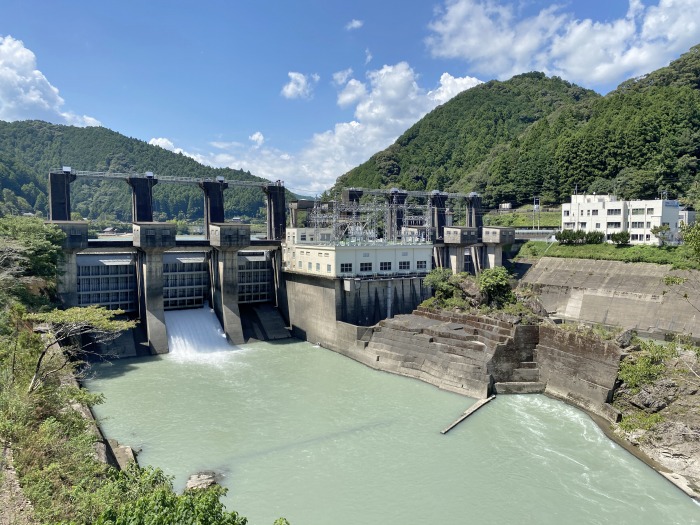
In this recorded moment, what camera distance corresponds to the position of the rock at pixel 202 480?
560 inches

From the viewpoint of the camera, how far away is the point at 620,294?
35781 mm

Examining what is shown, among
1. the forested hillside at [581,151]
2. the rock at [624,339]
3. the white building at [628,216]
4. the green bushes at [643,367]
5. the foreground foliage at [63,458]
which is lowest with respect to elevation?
the green bushes at [643,367]

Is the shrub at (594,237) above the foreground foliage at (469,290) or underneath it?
above

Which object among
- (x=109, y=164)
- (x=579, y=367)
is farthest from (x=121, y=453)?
(x=109, y=164)

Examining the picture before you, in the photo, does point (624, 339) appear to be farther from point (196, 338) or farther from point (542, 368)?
point (196, 338)

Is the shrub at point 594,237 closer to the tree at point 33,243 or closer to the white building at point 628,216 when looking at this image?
the white building at point 628,216

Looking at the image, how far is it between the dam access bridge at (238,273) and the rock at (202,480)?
14.7m

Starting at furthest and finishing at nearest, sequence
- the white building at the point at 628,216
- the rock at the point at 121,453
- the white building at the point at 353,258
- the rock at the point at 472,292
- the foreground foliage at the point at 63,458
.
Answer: the white building at the point at 628,216, the white building at the point at 353,258, the rock at the point at 472,292, the rock at the point at 121,453, the foreground foliage at the point at 63,458

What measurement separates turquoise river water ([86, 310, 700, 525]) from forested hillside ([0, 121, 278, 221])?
10228 centimetres

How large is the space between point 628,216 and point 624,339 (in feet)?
97.0

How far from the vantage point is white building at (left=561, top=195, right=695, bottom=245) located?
138ft

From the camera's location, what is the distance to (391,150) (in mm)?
107625

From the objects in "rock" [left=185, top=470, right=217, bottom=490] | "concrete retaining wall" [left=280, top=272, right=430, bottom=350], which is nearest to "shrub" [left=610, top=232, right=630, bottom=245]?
"concrete retaining wall" [left=280, top=272, right=430, bottom=350]

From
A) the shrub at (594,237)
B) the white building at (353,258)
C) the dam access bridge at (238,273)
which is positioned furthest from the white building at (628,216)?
the dam access bridge at (238,273)
